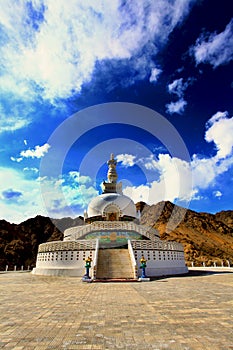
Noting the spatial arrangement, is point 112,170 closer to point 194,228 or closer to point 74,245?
point 74,245

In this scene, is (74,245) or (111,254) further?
(74,245)

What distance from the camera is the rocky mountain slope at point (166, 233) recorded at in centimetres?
7219

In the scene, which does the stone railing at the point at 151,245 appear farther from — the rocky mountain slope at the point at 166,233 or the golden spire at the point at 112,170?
the rocky mountain slope at the point at 166,233

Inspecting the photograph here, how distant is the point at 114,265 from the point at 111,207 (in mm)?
16966

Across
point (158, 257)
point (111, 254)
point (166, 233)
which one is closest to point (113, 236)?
point (111, 254)

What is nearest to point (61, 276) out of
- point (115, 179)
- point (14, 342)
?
point (14, 342)

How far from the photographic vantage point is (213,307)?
322 inches

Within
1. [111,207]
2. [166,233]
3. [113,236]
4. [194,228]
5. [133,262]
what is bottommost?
[133,262]

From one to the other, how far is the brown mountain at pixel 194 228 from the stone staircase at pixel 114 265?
45.3 meters

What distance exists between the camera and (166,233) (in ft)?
279

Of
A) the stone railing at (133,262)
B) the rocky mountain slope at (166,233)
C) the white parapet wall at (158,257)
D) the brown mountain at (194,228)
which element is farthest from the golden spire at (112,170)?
the brown mountain at (194,228)

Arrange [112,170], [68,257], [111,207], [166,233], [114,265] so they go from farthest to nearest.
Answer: [166,233] → [112,170] → [111,207] → [68,257] → [114,265]

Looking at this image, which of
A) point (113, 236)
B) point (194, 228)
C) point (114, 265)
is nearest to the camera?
point (114, 265)

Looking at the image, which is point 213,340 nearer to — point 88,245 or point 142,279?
point 142,279
